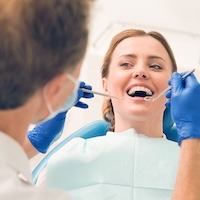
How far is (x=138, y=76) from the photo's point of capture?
1791 millimetres

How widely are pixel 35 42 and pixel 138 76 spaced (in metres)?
0.93

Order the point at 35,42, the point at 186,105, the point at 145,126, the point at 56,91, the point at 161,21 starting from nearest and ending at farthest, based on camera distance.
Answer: the point at 35,42, the point at 56,91, the point at 186,105, the point at 145,126, the point at 161,21

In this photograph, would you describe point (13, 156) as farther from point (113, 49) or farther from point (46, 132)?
point (113, 49)

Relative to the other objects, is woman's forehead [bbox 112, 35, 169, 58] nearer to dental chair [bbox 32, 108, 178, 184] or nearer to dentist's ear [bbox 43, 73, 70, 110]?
dental chair [bbox 32, 108, 178, 184]

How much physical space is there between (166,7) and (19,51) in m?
2.27

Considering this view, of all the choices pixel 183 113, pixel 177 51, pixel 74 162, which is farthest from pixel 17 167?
pixel 177 51

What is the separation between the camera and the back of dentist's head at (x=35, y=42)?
34.9 inches

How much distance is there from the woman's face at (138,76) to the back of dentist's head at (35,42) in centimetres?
83

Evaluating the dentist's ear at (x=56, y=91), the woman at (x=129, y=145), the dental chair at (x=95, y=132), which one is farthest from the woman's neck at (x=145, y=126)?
the dentist's ear at (x=56, y=91)

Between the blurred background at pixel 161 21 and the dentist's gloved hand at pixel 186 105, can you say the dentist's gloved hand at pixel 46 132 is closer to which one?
the dentist's gloved hand at pixel 186 105

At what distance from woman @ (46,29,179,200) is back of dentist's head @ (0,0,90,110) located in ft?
2.51

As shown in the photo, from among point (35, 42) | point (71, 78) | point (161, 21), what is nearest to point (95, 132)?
point (71, 78)

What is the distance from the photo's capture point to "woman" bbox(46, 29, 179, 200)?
163cm

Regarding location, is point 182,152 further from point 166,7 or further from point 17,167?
point 166,7
